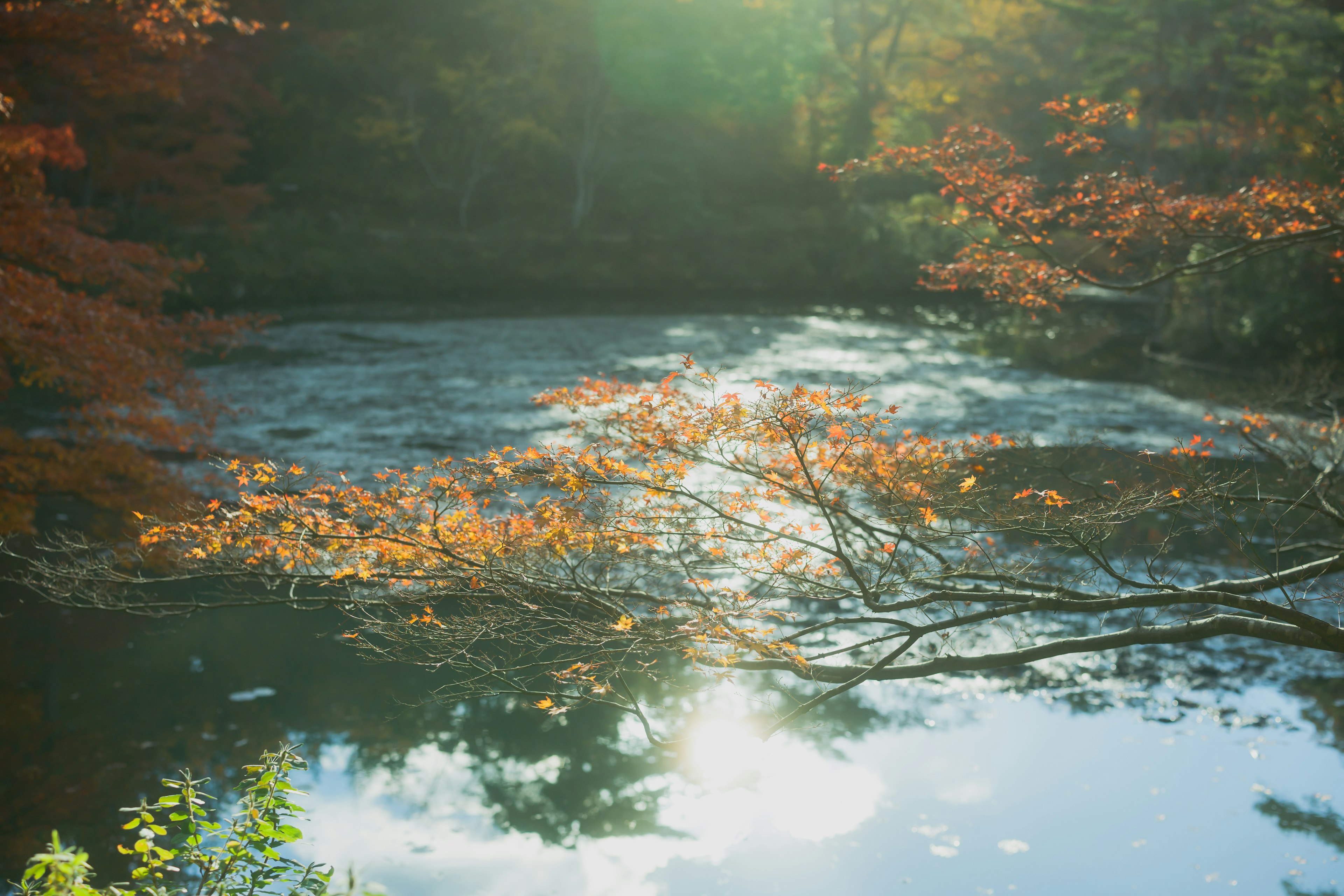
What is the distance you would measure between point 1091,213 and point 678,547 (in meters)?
4.42

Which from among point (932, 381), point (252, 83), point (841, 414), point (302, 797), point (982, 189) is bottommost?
point (302, 797)

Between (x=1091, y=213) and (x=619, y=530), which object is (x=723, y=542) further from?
(x=1091, y=213)

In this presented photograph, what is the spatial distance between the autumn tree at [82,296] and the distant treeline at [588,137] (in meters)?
12.7

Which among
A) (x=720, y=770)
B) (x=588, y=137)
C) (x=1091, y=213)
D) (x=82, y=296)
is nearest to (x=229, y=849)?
(x=720, y=770)

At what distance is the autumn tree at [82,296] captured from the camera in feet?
24.5

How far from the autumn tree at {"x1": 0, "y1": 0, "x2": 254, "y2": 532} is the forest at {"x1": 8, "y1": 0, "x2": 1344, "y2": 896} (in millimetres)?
50

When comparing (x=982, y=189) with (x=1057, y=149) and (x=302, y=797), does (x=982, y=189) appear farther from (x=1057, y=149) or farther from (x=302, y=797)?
(x=1057, y=149)

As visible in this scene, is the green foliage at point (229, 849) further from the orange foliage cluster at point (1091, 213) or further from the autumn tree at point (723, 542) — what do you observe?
the orange foliage cluster at point (1091, 213)

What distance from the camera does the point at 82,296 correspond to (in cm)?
796

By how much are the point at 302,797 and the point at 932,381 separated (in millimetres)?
13615

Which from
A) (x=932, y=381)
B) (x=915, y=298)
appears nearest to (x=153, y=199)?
(x=932, y=381)

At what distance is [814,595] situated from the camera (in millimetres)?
4270

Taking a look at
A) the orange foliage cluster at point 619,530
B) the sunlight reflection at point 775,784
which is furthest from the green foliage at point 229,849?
the sunlight reflection at point 775,784

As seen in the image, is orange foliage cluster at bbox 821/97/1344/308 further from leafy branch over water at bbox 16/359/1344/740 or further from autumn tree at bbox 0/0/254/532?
autumn tree at bbox 0/0/254/532
